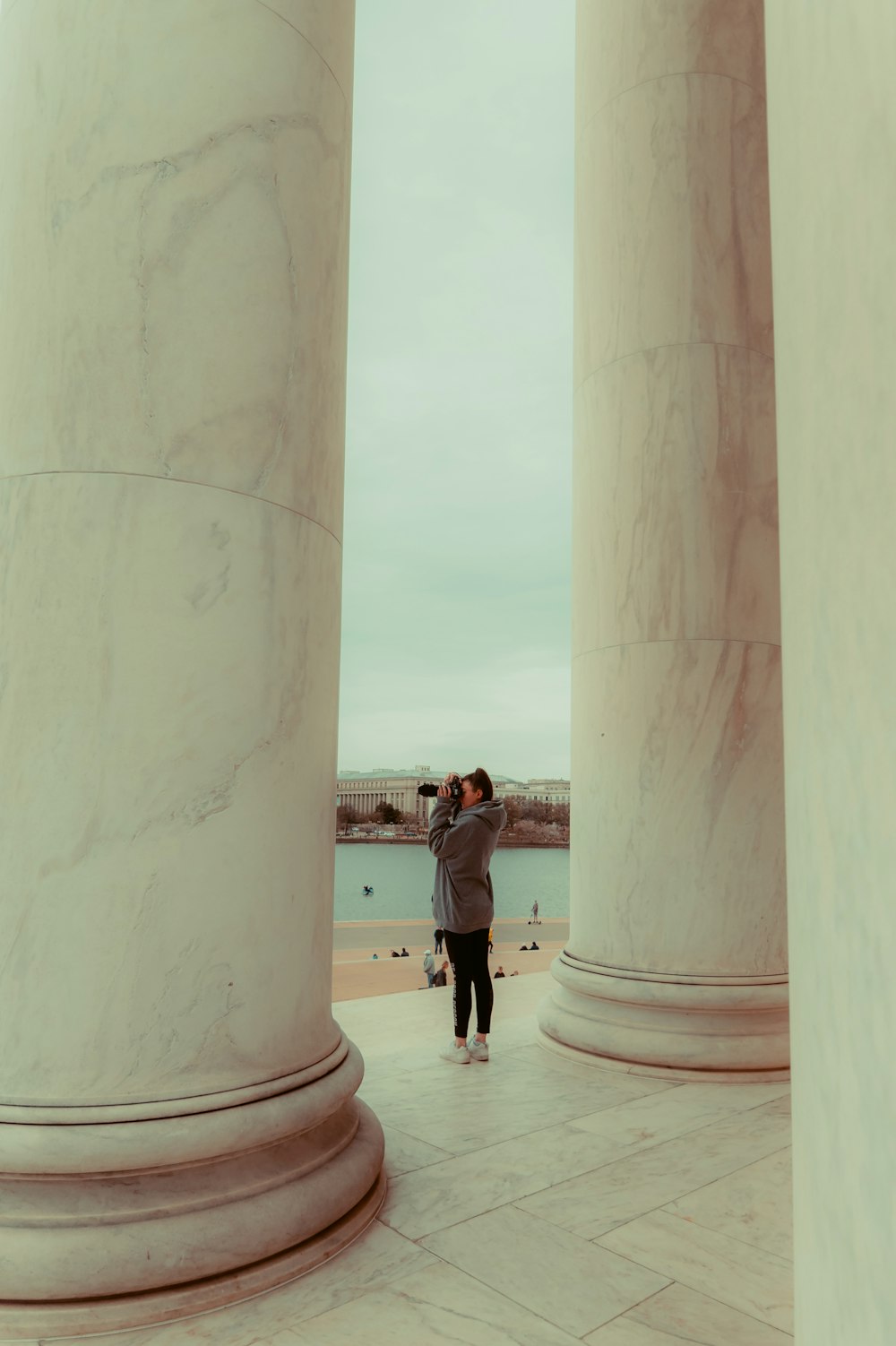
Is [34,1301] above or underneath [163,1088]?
underneath

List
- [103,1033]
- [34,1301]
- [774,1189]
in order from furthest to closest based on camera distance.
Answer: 1. [774,1189]
2. [103,1033]
3. [34,1301]

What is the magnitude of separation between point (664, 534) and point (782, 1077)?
43740 mm

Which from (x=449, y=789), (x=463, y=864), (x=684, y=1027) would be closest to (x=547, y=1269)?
(x=684, y=1027)

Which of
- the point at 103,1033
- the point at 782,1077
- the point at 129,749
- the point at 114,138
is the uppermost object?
the point at 114,138

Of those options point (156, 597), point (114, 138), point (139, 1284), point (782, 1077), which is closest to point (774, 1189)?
point (782, 1077)

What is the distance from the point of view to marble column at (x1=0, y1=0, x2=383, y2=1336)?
3734 cm

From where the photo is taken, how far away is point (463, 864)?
76.5 metres

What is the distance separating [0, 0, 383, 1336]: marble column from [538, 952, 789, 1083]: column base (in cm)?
3188

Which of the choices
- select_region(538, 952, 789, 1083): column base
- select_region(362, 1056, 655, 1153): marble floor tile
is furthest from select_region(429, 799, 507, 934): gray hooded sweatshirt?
select_region(538, 952, 789, 1083): column base

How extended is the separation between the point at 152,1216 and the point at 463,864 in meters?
42.2

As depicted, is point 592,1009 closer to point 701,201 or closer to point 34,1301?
point 34,1301

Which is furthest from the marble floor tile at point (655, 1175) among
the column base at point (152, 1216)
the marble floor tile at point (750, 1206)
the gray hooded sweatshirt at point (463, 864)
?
the gray hooded sweatshirt at point (463, 864)

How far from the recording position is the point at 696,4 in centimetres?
8306

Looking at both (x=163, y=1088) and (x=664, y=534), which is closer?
(x=163, y=1088)
